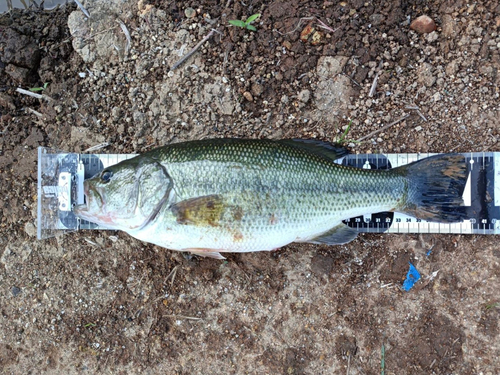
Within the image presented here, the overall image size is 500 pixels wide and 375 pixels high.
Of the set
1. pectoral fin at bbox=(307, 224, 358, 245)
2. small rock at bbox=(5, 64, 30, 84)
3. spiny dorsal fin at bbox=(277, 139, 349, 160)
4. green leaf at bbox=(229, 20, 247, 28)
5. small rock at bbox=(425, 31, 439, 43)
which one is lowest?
pectoral fin at bbox=(307, 224, 358, 245)

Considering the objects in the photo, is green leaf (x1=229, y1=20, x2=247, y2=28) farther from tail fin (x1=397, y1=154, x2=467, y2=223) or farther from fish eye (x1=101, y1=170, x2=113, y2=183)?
tail fin (x1=397, y1=154, x2=467, y2=223)

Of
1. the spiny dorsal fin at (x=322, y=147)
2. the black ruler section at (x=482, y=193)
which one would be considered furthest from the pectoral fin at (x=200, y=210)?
the black ruler section at (x=482, y=193)

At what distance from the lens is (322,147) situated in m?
3.62

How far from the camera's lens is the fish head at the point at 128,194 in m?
3.26

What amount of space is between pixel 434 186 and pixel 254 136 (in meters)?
1.94

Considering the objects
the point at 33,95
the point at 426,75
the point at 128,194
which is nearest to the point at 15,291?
the point at 128,194

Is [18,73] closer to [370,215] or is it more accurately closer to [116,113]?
[116,113]

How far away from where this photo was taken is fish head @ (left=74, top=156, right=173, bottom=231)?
3.26 m

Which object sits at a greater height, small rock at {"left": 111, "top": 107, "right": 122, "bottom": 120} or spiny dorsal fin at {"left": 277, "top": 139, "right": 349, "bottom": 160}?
small rock at {"left": 111, "top": 107, "right": 122, "bottom": 120}

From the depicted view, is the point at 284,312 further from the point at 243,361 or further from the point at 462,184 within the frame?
the point at 462,184

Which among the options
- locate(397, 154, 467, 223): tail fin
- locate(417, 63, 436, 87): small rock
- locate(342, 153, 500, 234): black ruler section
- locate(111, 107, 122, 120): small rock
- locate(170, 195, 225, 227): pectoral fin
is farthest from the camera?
locate(111, 107, 122, 120): small rock

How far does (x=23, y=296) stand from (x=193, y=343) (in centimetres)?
205

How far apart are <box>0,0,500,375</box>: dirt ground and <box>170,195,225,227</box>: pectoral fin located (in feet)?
2.96

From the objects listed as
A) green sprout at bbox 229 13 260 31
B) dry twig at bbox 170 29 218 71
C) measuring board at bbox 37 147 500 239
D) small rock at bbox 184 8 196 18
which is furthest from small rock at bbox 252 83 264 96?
measuring board at bbox 37 147 500 239
